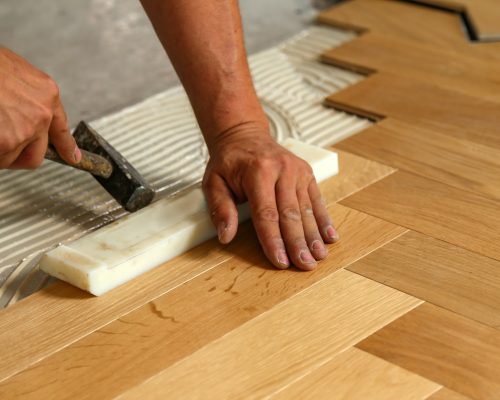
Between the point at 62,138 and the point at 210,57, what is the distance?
35 cm

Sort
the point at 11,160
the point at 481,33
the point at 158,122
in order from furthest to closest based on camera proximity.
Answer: the point at 481,33 → the point at 158,122 → the point at 11,160

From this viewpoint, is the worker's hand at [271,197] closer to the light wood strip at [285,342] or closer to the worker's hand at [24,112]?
the light wood strip at [285,342]

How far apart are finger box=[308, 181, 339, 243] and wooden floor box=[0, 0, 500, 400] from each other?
0.03 meters

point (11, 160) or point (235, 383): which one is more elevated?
point (11, 160)

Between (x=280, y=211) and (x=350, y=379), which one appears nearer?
(x=350, y=379)

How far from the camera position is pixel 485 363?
1192 mm

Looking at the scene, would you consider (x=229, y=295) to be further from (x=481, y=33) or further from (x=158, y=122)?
(x=481, y=33)

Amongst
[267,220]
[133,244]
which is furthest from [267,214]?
[133,244]

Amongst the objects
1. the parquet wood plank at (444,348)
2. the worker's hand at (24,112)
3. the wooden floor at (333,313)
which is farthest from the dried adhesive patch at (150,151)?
the parquet wood plank at (444,348)

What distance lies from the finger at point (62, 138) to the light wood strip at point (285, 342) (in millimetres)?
415

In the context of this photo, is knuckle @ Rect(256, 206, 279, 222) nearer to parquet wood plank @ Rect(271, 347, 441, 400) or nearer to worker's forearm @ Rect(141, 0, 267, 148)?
worker's forearm @ Rect(141, 0, 267, 148)

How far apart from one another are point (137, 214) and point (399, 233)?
47cm

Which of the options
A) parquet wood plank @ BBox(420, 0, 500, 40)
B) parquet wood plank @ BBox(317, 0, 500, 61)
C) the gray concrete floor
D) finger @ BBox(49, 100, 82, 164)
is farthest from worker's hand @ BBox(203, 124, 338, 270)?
parquet wood plank @ BBox(420, 0, 500, 40)

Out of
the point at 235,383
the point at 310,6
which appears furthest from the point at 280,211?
the point at 310,6
